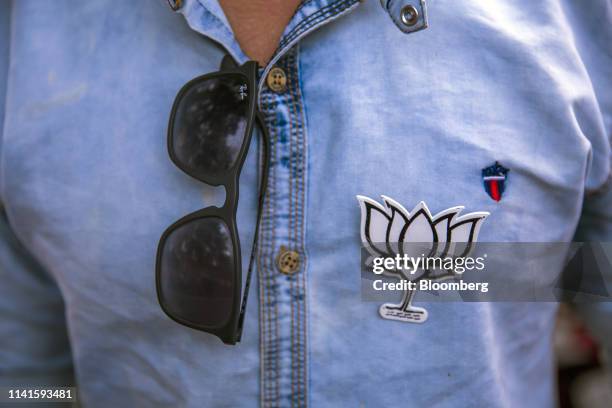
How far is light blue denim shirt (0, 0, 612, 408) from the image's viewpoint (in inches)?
33.6

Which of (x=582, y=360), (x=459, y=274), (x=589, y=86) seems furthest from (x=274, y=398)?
(x=582, y=360)

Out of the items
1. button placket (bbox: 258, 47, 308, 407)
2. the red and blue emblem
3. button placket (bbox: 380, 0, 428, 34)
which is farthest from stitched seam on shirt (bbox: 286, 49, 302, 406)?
the red and blue emblem

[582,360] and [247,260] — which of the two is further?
[582,360]

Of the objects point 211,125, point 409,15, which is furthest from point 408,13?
point 211,125

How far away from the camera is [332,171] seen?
86 centimetres

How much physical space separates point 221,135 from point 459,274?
369 millimetres

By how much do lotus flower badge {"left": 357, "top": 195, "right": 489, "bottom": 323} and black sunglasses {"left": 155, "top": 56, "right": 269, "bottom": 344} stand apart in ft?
0.50

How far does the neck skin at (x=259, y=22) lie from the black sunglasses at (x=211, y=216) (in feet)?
0.18

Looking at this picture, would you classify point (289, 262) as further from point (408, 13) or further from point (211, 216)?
point (408, 13)

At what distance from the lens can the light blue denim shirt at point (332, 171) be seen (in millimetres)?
854

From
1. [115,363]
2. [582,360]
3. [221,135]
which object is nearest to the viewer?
[221,135]

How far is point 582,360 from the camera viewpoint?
1.71 meters

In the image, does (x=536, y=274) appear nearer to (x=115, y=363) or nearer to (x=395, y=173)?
(x=395, y=173)

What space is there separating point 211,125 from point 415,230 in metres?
0.30
